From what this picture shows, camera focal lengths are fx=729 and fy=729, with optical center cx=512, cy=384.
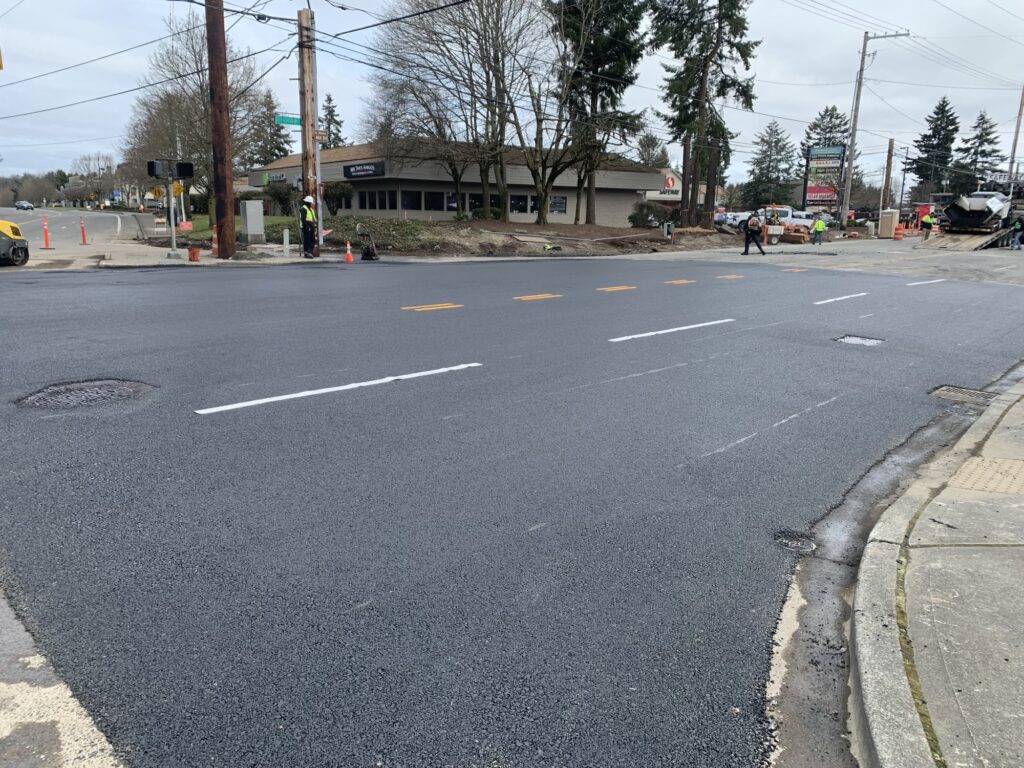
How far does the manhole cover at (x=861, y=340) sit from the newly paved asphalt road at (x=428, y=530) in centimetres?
62

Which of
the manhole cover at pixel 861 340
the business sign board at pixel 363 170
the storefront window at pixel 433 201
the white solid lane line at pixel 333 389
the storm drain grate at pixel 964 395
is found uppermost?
the business sign board at pixel 363 170

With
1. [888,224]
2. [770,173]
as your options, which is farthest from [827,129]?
[888,224]

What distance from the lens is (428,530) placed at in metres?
4.06

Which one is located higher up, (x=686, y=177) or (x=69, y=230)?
(x=686, y=177)

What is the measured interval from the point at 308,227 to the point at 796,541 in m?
22.5

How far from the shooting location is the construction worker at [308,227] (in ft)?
78.3

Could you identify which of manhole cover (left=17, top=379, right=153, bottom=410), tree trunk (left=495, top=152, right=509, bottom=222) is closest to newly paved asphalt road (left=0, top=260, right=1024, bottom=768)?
manhole cover (left=17, top=379, right=153, bottom=410)

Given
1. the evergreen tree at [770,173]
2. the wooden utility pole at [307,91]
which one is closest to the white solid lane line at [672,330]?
the wooden utility pole at [307,91]

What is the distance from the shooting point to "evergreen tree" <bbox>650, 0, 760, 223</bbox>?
46.2 meters

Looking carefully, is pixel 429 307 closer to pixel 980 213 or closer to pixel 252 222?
pixel 252 222

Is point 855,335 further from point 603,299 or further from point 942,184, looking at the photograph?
point 942,184

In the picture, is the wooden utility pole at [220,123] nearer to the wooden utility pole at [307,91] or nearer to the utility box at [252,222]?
the wooden utility pole at [307,91]

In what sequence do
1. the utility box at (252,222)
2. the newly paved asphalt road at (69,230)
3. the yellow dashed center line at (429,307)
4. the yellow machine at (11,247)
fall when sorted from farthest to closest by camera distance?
the newly paved asphalt road at (69,230) < the utility box at (252,222) < the yellow machine at (11,247) < the yellow dashed center line at (429,307)

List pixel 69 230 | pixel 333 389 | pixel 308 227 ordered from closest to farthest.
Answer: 1. pixel 333 389
2. pixel 308 227
3. pixel 69 230
